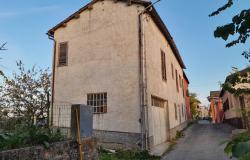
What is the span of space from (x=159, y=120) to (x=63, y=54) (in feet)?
22.9

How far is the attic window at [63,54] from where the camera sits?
44.6ft

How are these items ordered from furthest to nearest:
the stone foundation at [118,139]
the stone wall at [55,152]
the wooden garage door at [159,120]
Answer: the wooden garage door at [159,120] < the stone foundation at [118,139] < the stone wall at [55,152]

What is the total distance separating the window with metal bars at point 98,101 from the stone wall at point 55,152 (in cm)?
464

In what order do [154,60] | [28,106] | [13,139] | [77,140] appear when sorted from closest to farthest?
[13,139] → [77,140] → [154,60] → [28,106]

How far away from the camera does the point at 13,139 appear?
4.95 m

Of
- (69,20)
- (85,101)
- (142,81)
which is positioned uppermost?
(69,20)

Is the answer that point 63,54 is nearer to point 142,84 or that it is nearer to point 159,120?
point 142,84

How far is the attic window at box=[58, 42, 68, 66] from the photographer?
44.6 ft

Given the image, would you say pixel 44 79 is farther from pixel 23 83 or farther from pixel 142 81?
pixel 142 81

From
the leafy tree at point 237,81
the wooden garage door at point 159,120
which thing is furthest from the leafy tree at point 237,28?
the wooden garage door at point 159,120

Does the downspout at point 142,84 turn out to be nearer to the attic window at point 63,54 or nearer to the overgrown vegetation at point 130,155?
the overgrown vegetation at point 130,155

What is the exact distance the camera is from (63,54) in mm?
13758

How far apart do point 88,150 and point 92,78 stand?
6.16 m

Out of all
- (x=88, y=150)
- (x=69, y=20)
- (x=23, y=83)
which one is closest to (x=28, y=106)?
(x=23, y=83)
